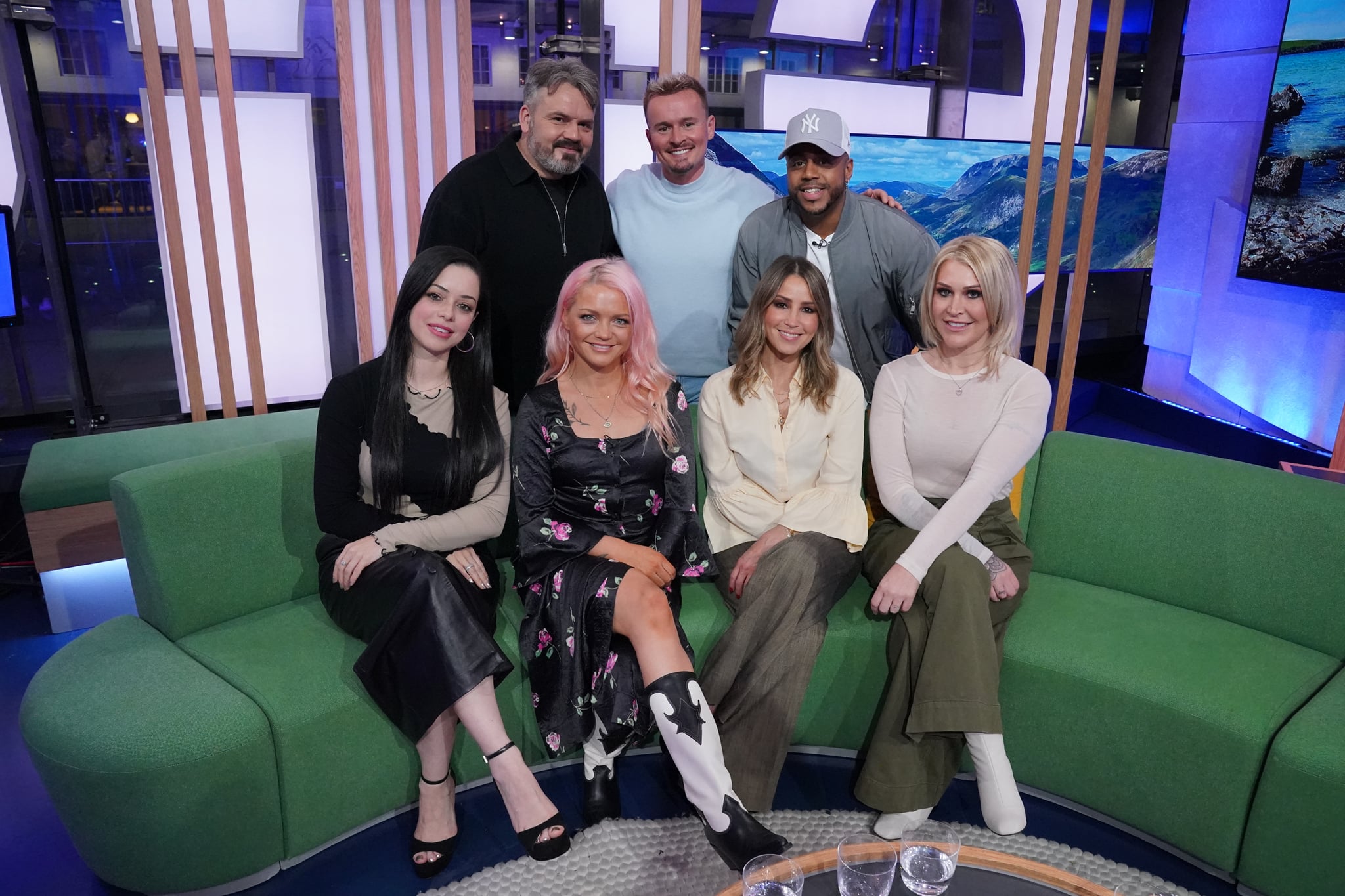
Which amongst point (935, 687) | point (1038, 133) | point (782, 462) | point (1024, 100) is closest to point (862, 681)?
point (935, 687)

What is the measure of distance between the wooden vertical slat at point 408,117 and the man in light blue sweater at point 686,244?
0.96 meters

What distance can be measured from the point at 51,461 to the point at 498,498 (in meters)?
2.00

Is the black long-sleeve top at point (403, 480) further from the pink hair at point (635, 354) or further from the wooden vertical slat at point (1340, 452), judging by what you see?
the wooden vertical slat at point (1340, 452)

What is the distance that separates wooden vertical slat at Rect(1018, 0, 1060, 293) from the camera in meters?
3.90

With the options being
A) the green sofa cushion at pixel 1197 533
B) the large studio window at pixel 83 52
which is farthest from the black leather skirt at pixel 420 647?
the large studio window at pixel 83 52

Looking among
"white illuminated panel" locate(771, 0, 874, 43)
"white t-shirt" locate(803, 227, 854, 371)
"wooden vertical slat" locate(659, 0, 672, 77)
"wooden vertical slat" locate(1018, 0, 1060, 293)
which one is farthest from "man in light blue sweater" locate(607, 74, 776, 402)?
"white illuminated panel" locate(771, 0, 874, 43)

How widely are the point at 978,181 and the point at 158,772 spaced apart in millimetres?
4458

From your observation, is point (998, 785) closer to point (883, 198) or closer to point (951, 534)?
point (951, 534)

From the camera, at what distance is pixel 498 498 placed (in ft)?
8.15

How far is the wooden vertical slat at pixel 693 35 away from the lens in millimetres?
3600

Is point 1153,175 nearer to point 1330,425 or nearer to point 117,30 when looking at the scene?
point 1330,425

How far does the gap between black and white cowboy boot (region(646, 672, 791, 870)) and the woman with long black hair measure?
0.33 metres

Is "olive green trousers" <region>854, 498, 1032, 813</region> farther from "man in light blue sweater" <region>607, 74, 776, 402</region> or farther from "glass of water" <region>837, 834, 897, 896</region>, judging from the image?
"man in light blue sweater" <region>607, 74, 776, 402</region>

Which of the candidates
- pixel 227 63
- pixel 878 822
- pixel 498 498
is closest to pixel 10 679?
pixel 498 498
